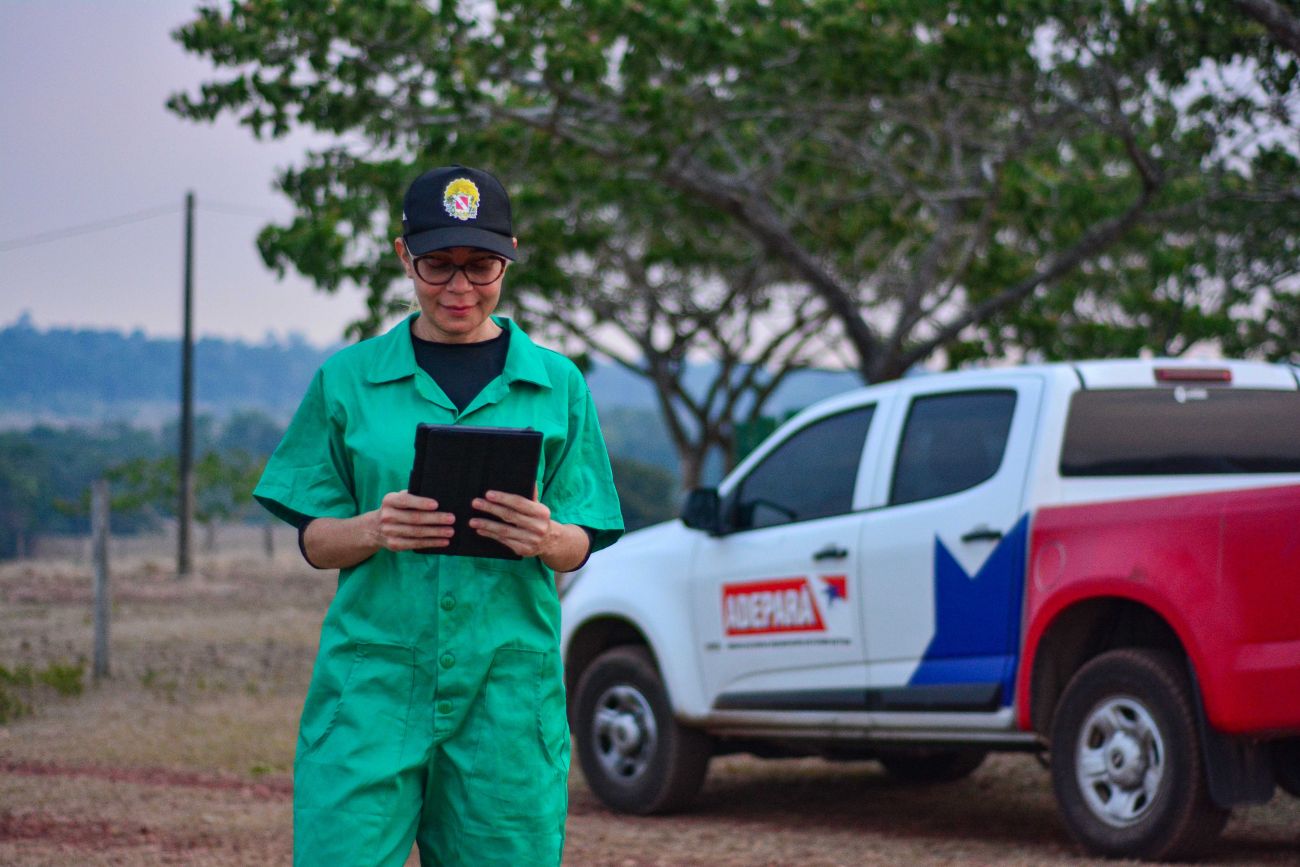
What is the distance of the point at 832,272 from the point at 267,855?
19.4 m

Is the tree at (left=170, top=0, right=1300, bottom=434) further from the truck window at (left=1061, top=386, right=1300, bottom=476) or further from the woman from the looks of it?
the woman

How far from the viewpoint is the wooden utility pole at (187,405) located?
1247 inches

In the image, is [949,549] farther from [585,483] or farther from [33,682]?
[33,682]

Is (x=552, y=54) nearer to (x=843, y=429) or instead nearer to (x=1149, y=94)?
(x=1149, y=94)

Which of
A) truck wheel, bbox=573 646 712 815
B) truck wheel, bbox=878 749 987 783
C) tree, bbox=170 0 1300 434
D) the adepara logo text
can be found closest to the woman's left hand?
the adepara logo text

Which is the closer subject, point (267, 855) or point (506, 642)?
point (506, 642)

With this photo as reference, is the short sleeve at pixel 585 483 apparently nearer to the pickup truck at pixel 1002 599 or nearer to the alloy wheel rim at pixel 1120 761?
the pickup truck at pixel 1002 599

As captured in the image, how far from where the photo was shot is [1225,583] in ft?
20.7

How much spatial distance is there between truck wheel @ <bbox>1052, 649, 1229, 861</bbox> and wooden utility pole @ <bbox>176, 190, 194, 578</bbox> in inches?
1052

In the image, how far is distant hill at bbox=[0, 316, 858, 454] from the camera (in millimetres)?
28219

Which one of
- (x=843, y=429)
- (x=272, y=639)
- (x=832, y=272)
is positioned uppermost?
(x=832, y=272)

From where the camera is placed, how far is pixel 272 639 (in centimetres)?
1989

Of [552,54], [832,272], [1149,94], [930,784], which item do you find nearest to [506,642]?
[930,784]

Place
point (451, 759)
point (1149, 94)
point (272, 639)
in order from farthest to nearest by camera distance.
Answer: point (272, 639), point (1149, 94), point (451, 759)
